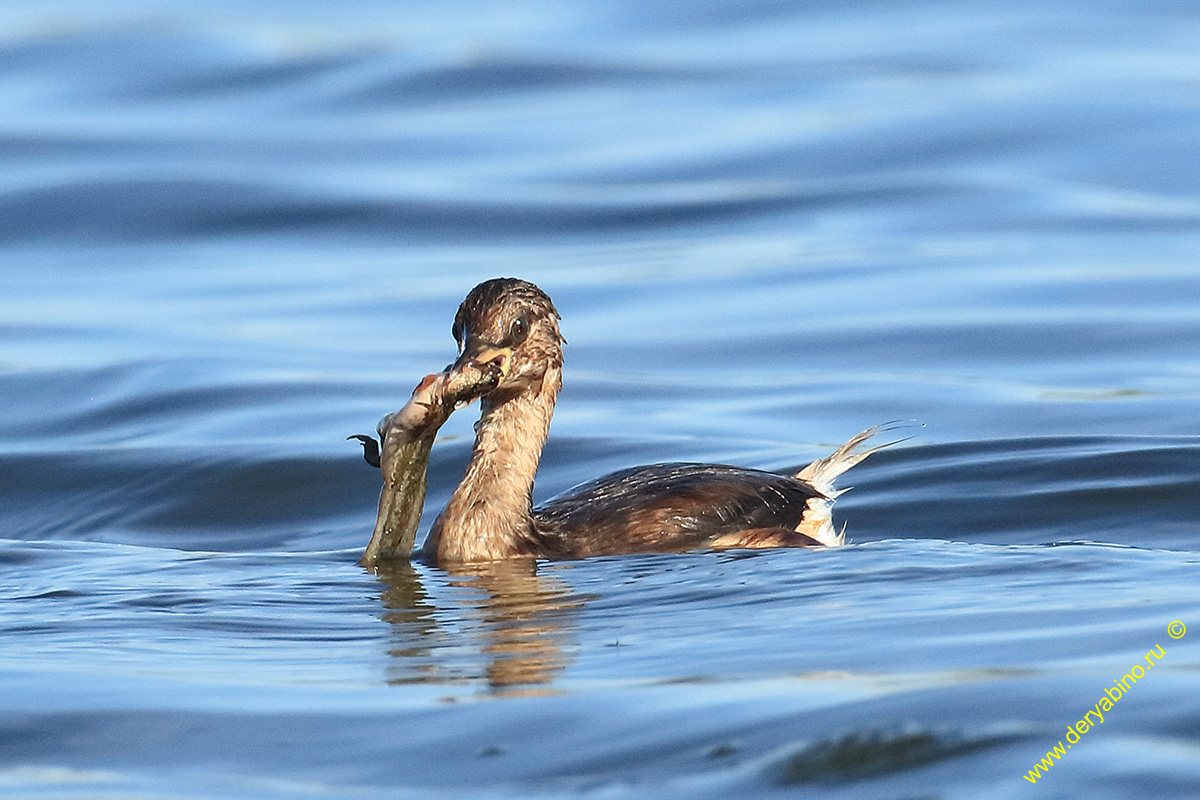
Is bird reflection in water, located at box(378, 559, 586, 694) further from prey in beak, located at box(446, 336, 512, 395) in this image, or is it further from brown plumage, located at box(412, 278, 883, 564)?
prey in beak, located at box(446, 336, 512, 395)

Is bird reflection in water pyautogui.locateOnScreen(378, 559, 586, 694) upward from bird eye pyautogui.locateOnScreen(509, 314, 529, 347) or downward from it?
downward

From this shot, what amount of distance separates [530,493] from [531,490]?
0.07 m

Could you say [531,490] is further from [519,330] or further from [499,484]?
[519,330]

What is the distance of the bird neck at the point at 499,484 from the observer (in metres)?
8.23

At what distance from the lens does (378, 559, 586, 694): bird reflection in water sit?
5.79 m

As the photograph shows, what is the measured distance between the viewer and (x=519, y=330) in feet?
27.2

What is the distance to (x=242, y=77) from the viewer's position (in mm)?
26188

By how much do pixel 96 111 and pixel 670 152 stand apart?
267 inches

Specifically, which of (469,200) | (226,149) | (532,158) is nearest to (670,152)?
(532,158)

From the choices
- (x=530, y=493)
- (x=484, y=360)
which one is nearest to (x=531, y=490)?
(x=530, y=493)

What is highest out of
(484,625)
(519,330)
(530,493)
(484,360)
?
(519,330)

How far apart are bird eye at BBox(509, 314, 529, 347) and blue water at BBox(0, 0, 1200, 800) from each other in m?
0.95

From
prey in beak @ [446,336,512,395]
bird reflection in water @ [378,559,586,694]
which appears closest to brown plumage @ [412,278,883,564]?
Answer: prey in beak @ [446,336,512,395]

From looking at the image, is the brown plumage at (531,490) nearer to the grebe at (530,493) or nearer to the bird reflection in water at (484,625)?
the grebe at (530,493)
